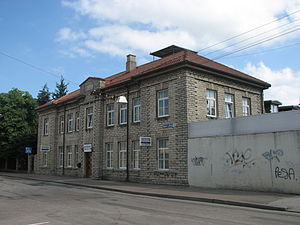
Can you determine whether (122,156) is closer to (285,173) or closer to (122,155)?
(122,155)

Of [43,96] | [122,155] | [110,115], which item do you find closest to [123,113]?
[110,115]

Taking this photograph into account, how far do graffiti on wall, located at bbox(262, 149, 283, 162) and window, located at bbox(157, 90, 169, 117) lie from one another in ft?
23.2

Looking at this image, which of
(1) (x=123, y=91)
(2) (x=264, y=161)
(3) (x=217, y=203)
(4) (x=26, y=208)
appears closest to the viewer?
(4) (x=26, y=208)

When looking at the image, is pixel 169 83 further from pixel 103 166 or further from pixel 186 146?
pixel 103 166

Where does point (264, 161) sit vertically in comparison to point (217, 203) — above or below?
above

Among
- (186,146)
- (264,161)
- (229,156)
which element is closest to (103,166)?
(186,146)

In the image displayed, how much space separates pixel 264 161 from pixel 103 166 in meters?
13.6

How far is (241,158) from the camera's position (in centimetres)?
1638

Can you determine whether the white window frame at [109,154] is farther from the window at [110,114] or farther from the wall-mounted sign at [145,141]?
the wall-mounted sign at [145,141]

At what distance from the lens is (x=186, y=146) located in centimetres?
1891

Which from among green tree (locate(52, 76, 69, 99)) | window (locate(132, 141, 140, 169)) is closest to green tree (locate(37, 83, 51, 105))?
green tree (locate(52, 76, 69, 99))

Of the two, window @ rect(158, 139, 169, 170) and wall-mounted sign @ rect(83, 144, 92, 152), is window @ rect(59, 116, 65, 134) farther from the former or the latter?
window @ rect(158, 139, 169, 170)

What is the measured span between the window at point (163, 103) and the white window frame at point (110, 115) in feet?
17.9

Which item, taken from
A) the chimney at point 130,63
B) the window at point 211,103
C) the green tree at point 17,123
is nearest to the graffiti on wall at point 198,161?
the window at point 211,103
